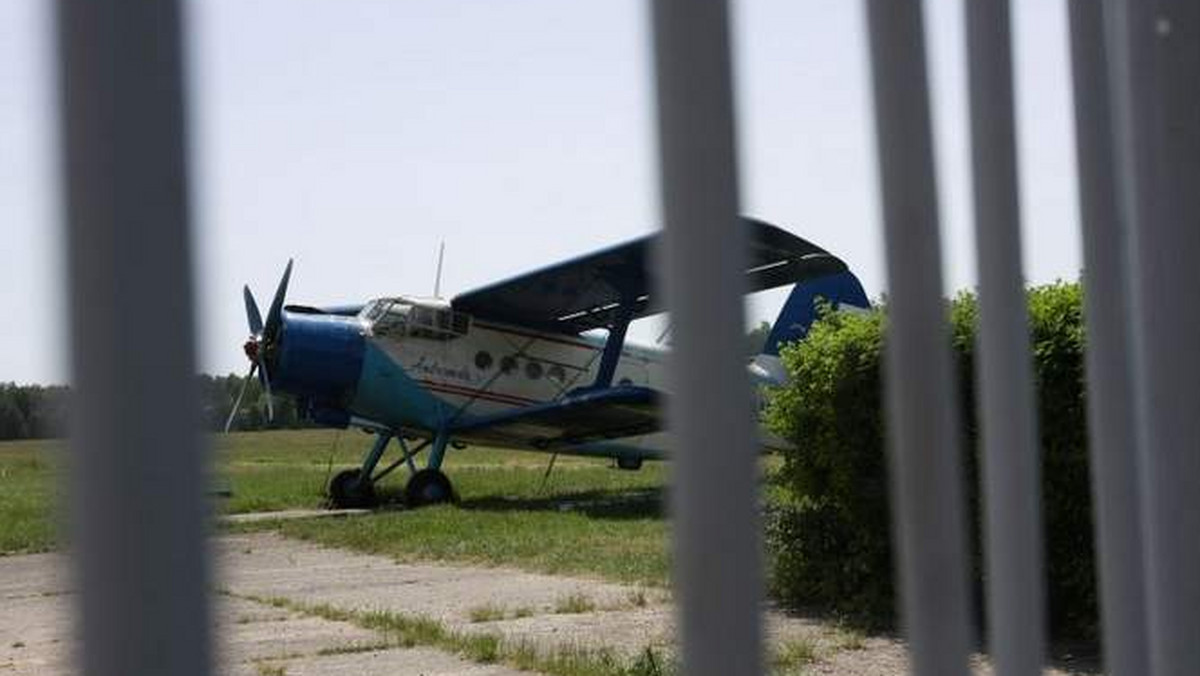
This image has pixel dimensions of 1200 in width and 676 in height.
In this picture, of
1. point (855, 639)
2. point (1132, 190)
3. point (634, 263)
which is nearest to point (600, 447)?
point (634, 263)

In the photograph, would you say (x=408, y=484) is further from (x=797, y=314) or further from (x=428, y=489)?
(x=797, y=314)

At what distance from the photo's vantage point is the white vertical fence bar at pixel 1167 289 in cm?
115

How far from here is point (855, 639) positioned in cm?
593

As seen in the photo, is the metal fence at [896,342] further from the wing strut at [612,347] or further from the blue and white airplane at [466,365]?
the wing strut at [612,347]

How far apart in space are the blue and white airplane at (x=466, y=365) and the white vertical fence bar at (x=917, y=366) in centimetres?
1296

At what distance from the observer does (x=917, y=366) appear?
1.02 m

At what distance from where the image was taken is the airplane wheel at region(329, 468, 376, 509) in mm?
15320

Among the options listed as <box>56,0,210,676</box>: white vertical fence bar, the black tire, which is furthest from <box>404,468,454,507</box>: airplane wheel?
<box>56,0,210,676</box>: white vertical fence bar

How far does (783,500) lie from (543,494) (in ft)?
31.0

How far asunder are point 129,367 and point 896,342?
23.2 inches

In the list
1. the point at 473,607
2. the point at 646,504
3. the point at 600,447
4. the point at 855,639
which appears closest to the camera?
the point at 855,639

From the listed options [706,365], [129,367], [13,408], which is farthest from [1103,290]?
[13,408]

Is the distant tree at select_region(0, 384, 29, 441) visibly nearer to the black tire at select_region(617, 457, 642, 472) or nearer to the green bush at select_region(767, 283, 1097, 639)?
the green bush at select_region(767, 283, 1097, 639)

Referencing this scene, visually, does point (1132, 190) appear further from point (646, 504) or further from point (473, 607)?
point (646, 504)
